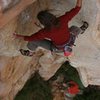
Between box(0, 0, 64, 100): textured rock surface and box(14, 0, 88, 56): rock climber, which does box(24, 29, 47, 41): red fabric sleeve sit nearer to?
box(14, 0, 88, 56): rock climber

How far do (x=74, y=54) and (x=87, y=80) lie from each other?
158 centimetres

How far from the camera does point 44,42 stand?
18.4 ft

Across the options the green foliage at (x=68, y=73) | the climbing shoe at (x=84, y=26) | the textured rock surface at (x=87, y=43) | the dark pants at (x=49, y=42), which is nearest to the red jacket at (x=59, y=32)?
the dark pants at (x=49, y=42)

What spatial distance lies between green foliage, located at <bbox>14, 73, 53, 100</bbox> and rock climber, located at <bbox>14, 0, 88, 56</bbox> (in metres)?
2.18

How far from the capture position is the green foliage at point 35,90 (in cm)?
800

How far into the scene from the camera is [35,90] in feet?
26.5

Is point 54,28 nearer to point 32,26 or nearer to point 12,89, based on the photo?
point 32,26

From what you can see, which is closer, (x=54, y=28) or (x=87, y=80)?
(x=54, y=28)

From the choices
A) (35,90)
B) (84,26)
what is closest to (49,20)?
(84,26)

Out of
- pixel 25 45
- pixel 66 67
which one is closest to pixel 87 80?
pixel 66 67

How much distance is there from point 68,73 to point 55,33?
3626 millimetres

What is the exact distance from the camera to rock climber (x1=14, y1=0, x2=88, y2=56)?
490 centimetres

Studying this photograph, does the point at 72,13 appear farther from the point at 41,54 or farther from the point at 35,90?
the point at 35,90

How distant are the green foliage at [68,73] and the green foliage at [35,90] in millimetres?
438
